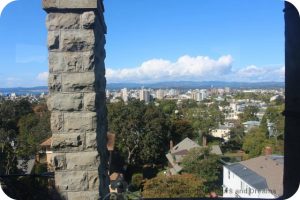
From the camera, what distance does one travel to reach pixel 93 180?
77.0 inches

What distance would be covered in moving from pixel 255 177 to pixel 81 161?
9159 millimetres

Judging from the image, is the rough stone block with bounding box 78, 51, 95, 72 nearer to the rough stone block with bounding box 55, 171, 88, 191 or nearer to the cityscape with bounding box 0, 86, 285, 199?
the rough stone block with bounding box 55, 171, 88, 191

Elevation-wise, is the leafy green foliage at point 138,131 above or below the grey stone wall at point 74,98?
below

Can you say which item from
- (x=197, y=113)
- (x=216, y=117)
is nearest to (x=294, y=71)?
(x=197, y=113)

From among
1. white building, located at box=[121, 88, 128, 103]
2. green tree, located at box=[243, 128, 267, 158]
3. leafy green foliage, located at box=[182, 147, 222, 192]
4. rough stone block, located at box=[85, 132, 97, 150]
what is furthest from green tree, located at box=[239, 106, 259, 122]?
rough stone block, located at box=[85, 132, 97, 150]

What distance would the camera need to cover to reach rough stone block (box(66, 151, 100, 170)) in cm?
195

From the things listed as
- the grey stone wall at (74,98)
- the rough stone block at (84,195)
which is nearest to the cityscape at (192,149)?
the rough stone block at (84,195)

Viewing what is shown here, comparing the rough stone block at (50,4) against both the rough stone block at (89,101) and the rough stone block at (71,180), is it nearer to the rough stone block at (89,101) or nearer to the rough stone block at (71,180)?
the rough stone block at (89,101)

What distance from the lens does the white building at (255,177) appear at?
8.36 metres

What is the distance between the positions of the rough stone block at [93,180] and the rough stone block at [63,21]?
793mm

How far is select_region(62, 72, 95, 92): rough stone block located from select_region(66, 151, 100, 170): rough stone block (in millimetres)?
352

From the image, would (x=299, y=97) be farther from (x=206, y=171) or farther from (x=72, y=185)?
(x=206, y=171)

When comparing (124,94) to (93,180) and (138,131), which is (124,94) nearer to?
(138,131)

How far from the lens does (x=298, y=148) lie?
2.68 m
